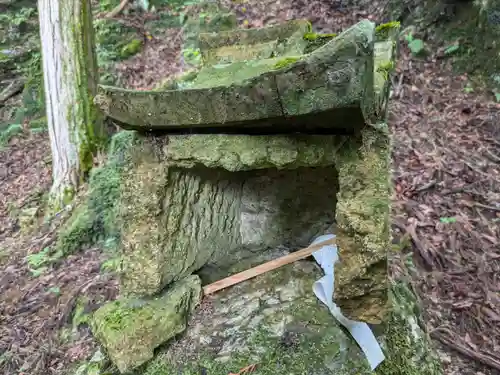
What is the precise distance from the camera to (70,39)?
4.96 meters

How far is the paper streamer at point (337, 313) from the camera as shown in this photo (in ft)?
6.40

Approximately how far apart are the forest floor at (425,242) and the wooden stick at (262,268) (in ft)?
4.77

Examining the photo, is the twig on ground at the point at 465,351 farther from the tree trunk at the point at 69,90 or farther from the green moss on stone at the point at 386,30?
the tree trunk at the point at 69,90

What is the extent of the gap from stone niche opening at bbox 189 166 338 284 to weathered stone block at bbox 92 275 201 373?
65 centimetres

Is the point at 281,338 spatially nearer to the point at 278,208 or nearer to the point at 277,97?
the point at 278,208

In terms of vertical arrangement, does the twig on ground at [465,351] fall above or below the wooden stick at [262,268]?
below

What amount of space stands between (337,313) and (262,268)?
0.60m

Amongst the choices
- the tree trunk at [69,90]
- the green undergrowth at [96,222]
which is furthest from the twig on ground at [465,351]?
the tree trunk at [69,90]

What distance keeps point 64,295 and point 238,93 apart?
3252mm

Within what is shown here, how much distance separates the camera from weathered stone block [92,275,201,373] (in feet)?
6.42

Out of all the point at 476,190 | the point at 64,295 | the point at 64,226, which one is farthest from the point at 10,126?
the point at 476,190

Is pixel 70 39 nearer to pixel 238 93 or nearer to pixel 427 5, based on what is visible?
pixel 238 93

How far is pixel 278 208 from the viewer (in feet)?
9.69

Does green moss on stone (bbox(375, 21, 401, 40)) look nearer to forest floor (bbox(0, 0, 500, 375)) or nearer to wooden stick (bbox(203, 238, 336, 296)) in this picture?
wooden stick (bbox(203, 238, 336, 296))
